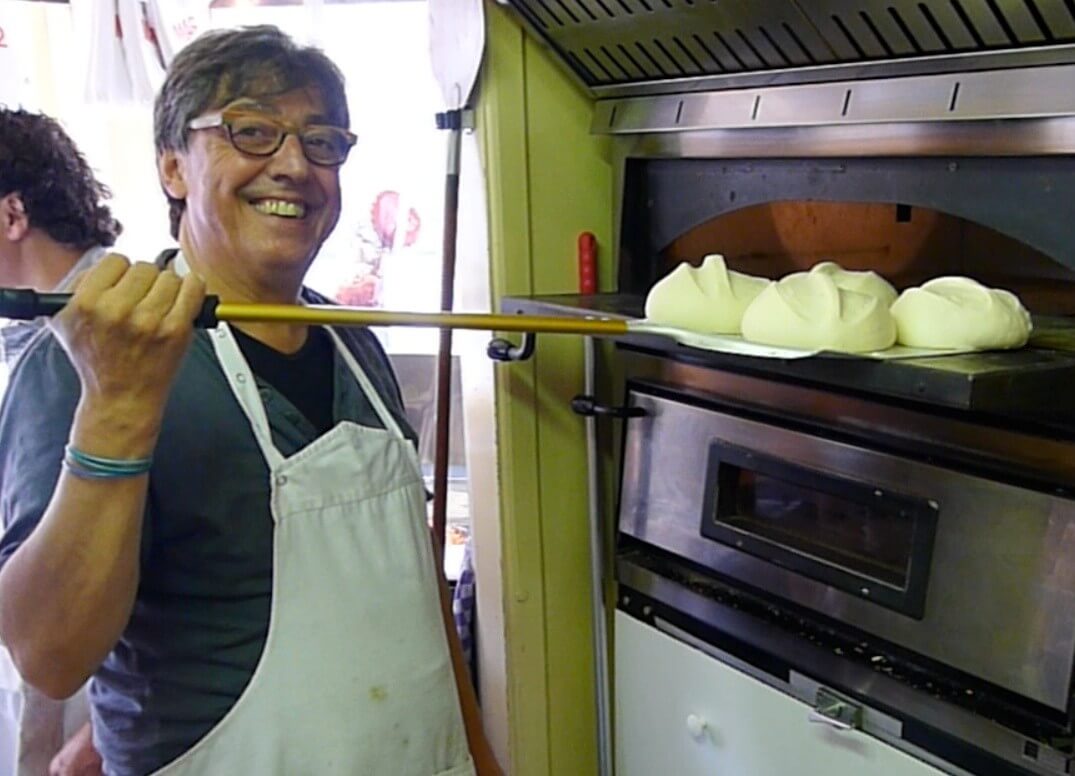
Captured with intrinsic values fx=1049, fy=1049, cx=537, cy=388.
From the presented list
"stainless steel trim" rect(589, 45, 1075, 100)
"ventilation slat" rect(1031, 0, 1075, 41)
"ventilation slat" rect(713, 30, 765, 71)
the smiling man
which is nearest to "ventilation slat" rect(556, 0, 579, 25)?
"stainless steel trim" rect(589, 45, 1075, 100)

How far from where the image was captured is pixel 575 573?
1540mm

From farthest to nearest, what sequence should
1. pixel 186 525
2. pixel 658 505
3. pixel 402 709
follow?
pixel 658 505, pixel 402 709, pixel 186 525

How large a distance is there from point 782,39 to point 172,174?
62cm

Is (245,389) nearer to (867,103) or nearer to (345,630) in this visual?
(345,630)

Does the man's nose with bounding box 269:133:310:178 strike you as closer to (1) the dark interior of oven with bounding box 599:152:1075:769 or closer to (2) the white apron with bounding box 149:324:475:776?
(2) the white apron with bounding box 149:324:475:776

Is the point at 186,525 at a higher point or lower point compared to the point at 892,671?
higher

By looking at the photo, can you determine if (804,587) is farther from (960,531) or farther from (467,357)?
(467,357)

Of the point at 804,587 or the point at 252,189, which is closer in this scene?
the point at 252,189

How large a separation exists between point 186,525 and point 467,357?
0.70 metres

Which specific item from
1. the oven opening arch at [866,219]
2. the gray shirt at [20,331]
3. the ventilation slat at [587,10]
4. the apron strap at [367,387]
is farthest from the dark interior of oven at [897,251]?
the gray shirt at [20,331]

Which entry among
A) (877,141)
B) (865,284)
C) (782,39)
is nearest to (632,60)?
(782,39)

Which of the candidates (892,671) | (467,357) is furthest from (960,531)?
(467,357)

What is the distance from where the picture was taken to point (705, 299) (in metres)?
1.04

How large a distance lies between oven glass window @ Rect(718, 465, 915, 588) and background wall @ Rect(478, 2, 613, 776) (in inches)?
13.7
